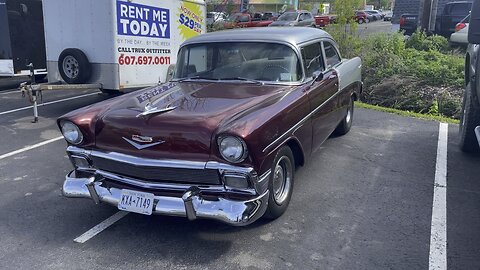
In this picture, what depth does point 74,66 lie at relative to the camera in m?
7.93

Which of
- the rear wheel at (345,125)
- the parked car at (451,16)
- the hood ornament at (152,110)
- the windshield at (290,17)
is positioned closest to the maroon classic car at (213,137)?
the hood ornament at (152,110)

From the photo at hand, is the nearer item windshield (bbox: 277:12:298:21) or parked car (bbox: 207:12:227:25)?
windshield (bbox: 277:12:298:21)

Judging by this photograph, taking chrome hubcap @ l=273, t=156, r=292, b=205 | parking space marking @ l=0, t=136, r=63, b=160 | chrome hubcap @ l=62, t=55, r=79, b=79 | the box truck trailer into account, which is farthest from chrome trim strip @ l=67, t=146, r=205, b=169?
the box truck trailer

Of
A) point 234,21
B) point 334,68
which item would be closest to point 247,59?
point 334,68

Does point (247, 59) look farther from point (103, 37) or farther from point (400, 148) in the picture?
point (103, 37)

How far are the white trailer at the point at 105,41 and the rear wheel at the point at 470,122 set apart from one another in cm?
577

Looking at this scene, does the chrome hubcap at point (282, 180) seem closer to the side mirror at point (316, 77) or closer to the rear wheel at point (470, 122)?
the side mirror at point (316, 77)

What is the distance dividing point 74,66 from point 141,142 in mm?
5320

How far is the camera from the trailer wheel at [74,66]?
25.5ft

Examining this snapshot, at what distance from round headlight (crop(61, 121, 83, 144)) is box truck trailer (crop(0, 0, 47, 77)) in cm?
728

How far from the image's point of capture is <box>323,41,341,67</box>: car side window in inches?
219

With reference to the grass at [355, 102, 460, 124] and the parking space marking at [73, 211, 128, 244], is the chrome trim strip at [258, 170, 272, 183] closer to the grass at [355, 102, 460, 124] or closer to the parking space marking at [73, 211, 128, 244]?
the parking space marking at [73, 211, 128, 244]

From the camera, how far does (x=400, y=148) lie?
6008mm

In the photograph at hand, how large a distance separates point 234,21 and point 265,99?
24.1m
